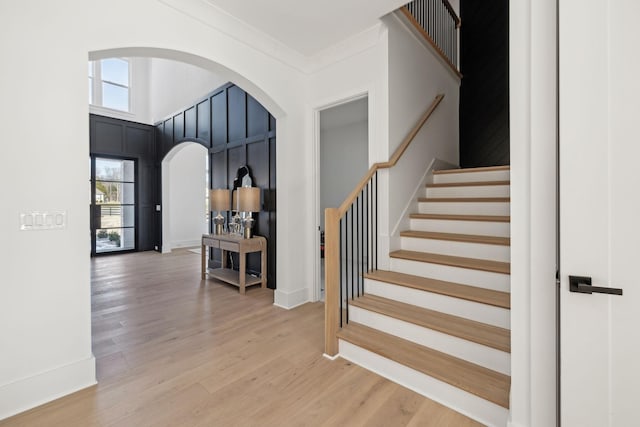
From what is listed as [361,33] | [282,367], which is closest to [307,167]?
[361,33]

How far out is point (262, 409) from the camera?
1.63m

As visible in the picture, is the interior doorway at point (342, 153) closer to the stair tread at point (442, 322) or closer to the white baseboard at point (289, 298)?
Result: the white baseboard at point (289, 298)

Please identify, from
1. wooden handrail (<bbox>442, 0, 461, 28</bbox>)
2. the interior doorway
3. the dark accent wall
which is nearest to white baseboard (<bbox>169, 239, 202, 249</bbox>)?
the interior doorway

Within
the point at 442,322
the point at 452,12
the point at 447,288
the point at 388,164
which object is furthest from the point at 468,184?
the point at 452,12

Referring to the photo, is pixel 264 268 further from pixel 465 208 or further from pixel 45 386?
pixel 465 208

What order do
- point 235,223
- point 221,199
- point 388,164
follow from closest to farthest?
point 388,164, point 221,199, point 235,223

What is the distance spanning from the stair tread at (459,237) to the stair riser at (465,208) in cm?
37

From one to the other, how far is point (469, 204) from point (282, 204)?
206 centimetres

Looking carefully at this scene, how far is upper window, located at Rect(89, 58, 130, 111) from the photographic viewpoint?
631 centimetres

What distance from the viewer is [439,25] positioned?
14.3 ft

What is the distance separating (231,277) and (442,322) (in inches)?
117

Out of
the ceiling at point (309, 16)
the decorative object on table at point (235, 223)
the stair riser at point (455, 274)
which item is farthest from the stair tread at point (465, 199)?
the decorative object on table at point (235, 223)

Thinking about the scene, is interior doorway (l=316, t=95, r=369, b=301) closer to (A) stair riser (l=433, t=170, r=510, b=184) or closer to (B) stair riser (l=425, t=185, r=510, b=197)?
(A) stair riser (l=433, t=170, r=510, b=184)
